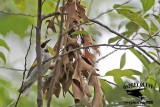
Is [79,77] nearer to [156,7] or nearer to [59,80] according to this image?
[59,80]

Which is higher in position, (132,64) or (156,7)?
(156,7)

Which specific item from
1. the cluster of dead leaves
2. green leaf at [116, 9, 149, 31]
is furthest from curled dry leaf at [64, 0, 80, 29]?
green leaf at [116, 9, 149, 31]

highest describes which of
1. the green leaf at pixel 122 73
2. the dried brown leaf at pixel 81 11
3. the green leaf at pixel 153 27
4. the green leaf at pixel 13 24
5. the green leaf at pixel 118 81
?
the green leaf at pixel 13 24

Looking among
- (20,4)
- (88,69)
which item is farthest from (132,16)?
(20,4)

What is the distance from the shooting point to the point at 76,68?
41.9 inches

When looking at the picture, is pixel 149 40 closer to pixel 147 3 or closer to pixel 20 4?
pixel 147 3

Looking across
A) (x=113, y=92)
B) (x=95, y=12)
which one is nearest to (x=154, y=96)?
(x=113, y=92)

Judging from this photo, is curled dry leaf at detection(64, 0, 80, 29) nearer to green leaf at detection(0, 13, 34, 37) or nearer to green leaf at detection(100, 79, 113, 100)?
green leaf at detection(100, 79, 113, 100)

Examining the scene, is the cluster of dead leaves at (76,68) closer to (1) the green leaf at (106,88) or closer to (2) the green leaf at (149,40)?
(1) the green leaf at (106,88)

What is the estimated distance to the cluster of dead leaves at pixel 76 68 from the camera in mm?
1049

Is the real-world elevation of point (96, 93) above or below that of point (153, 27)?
below

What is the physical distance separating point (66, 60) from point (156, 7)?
53cm

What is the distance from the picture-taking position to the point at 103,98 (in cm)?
106

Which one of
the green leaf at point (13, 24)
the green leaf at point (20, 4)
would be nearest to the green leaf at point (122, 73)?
the green leaf at point (20, 4)
